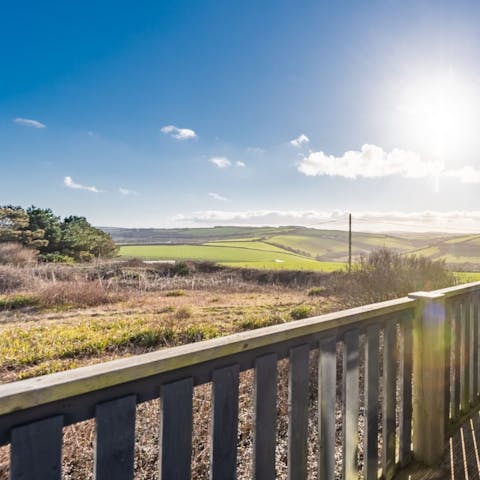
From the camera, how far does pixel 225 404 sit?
1088 mm

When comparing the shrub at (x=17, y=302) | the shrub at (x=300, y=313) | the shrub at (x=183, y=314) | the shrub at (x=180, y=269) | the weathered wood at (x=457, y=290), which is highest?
the weathered wood at (x=457, y=290)

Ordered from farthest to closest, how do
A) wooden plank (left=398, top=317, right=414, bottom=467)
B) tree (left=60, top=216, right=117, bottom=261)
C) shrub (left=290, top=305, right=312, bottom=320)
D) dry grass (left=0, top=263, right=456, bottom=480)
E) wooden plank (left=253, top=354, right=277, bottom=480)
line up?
tree (left=60, top=216, right=117, bottom=261)
shrub (left=290, top=305, right=312, bottom=320)
dry grass (left=0, top=263, right=456, bottom=480)
wooden plank (left=398, top=317, right=414, bottom=467)
wooden plank (left=253, top=354, right=277, bottom=480)

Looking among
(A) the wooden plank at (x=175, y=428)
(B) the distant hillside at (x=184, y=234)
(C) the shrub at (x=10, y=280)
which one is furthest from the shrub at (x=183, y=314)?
(B) the distant hillside at (x=184, y=234)

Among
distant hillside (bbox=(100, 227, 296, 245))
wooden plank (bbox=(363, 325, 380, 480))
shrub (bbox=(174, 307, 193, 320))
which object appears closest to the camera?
wooden plank (bbox=(363, 325, 380, 480))

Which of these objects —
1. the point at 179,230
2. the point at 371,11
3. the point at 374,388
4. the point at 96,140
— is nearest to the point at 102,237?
the point at 96,140

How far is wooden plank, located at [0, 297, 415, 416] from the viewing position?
0.71m

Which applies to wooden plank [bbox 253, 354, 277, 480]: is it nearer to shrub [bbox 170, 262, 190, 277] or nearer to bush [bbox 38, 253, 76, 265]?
shrub [bbox 170, 262, 190, 277]

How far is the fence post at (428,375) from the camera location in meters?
1.96

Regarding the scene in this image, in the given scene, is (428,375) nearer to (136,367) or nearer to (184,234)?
(136,367)

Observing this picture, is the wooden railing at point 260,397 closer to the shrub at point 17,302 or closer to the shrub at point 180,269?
the shrub at point 17,302

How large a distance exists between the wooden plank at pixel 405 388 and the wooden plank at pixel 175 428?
4.61 ft

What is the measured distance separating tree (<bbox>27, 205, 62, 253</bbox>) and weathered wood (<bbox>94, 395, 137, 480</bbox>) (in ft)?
97.2

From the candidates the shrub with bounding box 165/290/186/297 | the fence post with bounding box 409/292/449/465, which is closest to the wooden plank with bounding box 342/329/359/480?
the fence post with bounding box 409/292/449/465

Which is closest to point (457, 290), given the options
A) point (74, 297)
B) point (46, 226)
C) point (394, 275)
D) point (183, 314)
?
point (394, 275)
